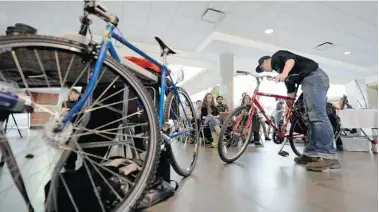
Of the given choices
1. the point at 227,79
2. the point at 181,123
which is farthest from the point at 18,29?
the point at 227,79

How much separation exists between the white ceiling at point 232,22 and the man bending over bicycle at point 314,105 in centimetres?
231

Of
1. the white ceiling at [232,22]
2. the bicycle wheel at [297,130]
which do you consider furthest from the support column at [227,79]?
the bicycle wheel at [297,130]

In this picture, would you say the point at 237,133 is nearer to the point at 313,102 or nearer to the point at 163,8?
the point at 313,102

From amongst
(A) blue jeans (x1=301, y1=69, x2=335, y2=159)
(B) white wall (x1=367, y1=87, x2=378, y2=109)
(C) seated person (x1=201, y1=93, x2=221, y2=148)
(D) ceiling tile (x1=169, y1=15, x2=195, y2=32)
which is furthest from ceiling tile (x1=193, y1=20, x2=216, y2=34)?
(B) white wall (x1=367, y1=87, x2=378, y2=109)

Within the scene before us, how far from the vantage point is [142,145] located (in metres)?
1.13

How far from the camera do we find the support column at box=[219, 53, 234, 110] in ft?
18.4

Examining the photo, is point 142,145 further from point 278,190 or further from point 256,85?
point 256,85

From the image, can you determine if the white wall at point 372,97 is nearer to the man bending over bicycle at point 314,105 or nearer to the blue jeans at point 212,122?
the blue jeans at point 212,122

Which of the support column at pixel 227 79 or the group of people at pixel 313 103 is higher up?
the support column at pixel 227 79

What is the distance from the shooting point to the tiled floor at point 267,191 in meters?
0.95

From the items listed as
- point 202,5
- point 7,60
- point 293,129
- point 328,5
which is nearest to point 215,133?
point 293,129

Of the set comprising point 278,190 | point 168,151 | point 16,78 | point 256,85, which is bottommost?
point 278,190

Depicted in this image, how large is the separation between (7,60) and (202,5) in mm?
3547

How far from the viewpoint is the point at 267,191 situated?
1.17 meters
